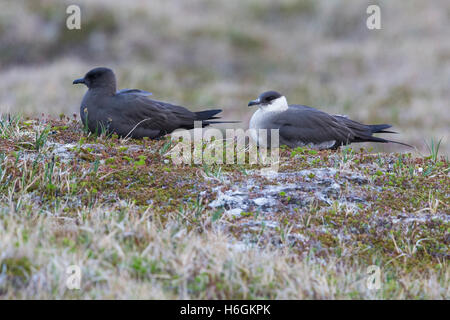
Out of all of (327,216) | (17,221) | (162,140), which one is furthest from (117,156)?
(327,216)

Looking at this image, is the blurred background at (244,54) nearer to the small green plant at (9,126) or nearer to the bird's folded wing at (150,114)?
the bird's folded wing at (150,114)

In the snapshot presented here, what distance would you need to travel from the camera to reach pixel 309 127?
6406 millimetres

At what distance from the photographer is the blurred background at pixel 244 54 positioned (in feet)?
41.3

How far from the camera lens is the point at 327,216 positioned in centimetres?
466

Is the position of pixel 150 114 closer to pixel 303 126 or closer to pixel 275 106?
pixel 275 106

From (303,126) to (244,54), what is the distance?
9138 mm

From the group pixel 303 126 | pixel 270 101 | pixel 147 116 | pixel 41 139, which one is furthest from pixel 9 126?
pixel 303 126

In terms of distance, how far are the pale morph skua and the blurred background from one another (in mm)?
A: 4890

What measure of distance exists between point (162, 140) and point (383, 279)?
306cm

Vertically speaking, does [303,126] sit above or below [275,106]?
below

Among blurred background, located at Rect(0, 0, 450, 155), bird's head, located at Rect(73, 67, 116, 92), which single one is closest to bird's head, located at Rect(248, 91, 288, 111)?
bird's head, located at Rect(73, 67, 116, 92)

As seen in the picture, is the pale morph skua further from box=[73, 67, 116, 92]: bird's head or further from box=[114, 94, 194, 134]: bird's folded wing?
box=[73, 67, 116, 92]: bird's head

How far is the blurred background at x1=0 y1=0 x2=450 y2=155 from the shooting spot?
1259 centimetres

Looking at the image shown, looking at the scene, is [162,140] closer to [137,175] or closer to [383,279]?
[137,175]
